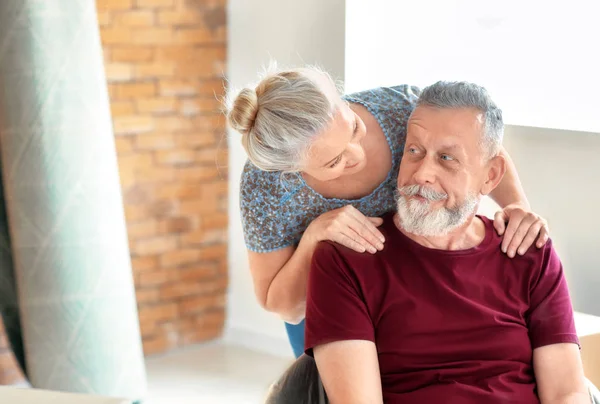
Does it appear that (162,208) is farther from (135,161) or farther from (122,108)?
(122,108)

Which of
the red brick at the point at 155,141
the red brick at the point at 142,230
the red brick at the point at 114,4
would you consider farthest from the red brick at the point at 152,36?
the red brick at the point at 142,230

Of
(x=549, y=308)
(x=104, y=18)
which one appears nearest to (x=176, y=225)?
(x=104, y=18)

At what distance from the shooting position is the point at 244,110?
2061 mm

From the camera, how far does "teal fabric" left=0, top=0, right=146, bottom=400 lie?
297 centimetres

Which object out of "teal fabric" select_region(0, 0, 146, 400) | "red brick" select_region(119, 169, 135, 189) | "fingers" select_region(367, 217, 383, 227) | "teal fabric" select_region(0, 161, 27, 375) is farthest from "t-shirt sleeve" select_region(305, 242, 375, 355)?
"red brick" select_region(119, 169, 135, 189)

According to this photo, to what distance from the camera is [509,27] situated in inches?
132

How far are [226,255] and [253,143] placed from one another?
8.00 ft

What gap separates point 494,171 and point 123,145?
2327 millimetres

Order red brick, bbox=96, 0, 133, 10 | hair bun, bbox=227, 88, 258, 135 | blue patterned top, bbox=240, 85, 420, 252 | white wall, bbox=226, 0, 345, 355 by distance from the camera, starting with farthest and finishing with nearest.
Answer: red brick, bbox=96, 0, 133, 10 → white wall, bbox=226, 0, 345, 355 → blue patterned top, bbox=240, 85, 420, 252 → hair bun, bbox=227, 88, 258, 135

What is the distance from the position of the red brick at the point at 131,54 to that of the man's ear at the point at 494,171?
232cm

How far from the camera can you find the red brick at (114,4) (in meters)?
3.91

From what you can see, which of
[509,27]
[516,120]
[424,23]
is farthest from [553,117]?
[424,23]

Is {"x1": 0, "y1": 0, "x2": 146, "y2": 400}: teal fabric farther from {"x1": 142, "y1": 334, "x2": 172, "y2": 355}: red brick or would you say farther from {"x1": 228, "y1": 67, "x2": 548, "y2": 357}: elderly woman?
{"x1": 142, "y1": 334, "x2": 172, "y2": 355}: red brick

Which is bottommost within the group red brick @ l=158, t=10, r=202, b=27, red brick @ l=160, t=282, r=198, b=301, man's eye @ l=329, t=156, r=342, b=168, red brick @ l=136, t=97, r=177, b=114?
red brick @ l=160, t=282, r=198, b=301
